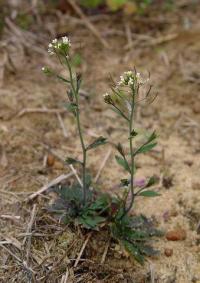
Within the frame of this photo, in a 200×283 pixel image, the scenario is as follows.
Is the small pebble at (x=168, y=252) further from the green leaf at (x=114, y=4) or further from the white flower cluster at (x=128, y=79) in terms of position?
the green leaf at (x=114, y=4)

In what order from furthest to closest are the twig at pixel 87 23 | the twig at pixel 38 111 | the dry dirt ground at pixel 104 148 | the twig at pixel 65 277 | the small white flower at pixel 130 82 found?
the twig at pixel 87 23, the twig at pixel 38 111, the dry dirt ground at pixel 104 148, the twig at pixel 65 277, the small white flower at pixel 130 82

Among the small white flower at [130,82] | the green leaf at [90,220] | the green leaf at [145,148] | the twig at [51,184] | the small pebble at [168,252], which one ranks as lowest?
the small pebble at [168,252]

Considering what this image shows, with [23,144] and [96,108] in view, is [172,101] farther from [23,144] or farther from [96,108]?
[23,144]

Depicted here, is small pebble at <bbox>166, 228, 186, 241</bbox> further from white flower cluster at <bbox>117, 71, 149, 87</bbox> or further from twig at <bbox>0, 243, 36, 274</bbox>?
white flower cluster at <bbox>117, 71, 149, 87</bbox>

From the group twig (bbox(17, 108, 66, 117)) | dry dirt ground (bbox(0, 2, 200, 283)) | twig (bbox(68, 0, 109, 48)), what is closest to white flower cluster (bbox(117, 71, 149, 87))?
dry dirt ground (bbox(0, 2, 200, 283))

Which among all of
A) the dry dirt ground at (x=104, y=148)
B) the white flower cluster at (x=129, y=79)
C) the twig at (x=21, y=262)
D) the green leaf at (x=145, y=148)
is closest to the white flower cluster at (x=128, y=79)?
the white flower cluster at (x=129, y=79)

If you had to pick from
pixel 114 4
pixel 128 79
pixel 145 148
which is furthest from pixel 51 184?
pixel 114 4

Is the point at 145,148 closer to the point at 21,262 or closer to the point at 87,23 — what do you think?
the point at 21,262

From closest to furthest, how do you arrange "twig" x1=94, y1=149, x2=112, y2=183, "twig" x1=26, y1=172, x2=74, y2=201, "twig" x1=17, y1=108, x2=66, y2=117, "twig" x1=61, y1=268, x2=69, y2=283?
"twig" x1=61, y1=268, x2=69, y2=283, "twig" x1=26, y1=172, x2=74, y2=201, "twig" x1=94, y1=149, x2=112, y2=183, "twig" x1=17, y1=108, x2=66, y2=117
